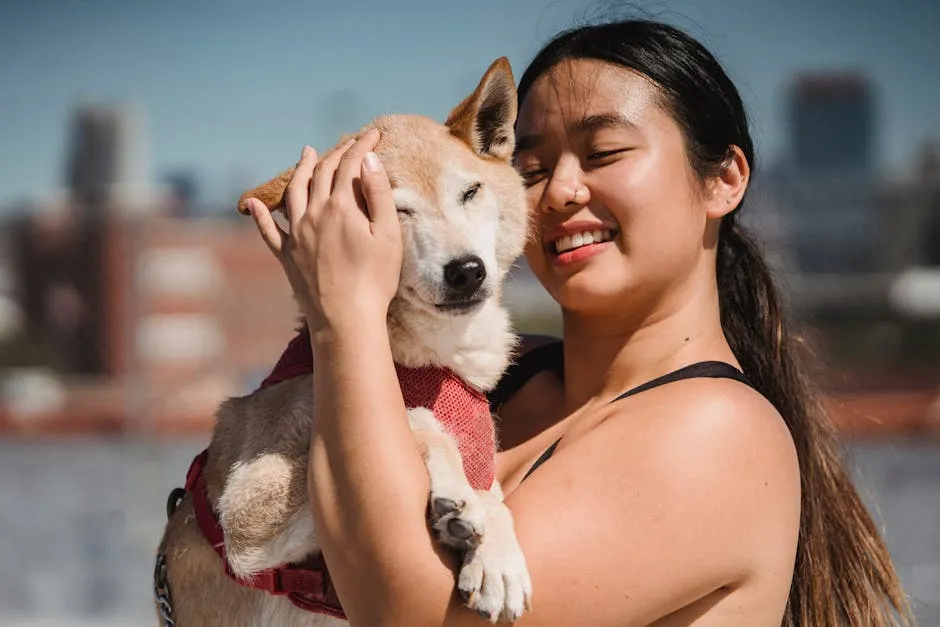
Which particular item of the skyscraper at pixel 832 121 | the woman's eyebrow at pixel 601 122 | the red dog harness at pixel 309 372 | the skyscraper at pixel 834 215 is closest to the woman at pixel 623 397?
the woman's eyebrow at pixel 601 122

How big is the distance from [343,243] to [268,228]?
0.24 metres

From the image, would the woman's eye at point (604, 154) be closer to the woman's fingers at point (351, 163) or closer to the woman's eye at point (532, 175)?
the woman's eye at point (532, 175)

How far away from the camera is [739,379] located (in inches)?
76.7

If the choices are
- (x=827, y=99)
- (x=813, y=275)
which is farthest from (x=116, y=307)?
(x=827, y=99)

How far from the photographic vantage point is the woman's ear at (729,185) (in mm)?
2143

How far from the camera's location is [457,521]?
5.28 feet

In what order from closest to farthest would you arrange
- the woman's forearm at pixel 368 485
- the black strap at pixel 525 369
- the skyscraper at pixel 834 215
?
the woman's forearm at pixel 368 485 → the black strap at pixel 525 369 → the skyscraper at pixel 834 215

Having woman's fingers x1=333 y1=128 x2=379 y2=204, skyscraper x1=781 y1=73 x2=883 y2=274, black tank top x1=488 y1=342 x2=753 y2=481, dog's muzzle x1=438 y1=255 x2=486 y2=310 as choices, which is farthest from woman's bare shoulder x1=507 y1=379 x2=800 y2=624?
skyscraper x1=781 y1=73 x2=883 y2=274

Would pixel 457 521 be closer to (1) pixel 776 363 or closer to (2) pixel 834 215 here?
(1) pixel 776 363

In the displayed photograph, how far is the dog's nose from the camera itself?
2072 millimetres

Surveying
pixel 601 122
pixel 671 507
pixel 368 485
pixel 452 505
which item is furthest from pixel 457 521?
pixel 601 122

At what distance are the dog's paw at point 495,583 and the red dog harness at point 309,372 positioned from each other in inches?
13.4

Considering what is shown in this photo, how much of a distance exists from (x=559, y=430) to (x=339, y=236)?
2.47ft

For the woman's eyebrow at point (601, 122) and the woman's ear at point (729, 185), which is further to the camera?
A: the woman's ear at point (729, 185)
